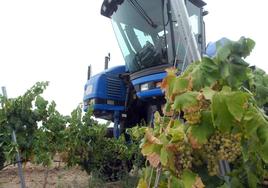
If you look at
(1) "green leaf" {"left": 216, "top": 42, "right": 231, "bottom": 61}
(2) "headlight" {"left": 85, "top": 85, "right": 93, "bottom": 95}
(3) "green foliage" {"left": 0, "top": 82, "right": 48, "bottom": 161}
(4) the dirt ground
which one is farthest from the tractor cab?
(1) "green leaf" {"left": 216, "top": 42, "right": 231, "bottom": 61}

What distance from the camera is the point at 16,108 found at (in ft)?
19.1

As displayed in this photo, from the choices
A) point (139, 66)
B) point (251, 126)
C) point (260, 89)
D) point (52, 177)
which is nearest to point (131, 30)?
point (139, 66)

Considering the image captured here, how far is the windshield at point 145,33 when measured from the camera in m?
5.72

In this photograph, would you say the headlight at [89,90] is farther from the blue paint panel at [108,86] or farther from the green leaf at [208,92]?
the green leaf at [208,92]

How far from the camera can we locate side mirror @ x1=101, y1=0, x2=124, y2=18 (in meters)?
6.52

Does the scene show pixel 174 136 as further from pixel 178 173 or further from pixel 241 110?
pixel 241 110

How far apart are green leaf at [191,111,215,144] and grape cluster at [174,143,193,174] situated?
0.07 meters

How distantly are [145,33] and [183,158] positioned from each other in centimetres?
445

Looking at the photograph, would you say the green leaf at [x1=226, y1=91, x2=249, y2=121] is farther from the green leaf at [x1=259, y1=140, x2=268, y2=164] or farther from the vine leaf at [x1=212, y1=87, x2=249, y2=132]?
the green leaf at [x1=259, y1=140, x2=268, y2=164]

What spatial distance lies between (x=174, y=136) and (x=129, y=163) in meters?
5.26

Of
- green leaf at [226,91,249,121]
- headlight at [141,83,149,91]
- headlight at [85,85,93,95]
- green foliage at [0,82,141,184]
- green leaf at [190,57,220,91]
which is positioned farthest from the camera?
headlight at [85,85,93,95]

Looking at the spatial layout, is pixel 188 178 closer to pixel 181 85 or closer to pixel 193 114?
pixel 193 114

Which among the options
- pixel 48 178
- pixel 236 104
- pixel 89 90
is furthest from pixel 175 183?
pixel 48 178

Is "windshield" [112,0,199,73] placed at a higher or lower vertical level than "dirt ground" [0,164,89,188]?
higher
